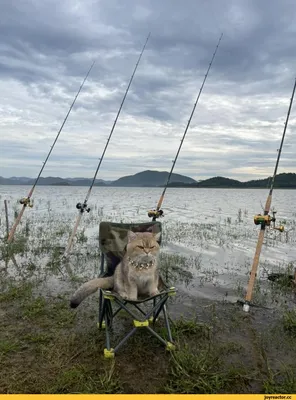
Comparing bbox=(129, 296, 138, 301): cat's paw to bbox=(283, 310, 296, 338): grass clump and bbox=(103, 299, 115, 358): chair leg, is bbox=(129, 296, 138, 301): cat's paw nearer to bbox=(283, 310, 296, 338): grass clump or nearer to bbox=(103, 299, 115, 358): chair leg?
bbox=(103, 299, 115, 358): chair leg

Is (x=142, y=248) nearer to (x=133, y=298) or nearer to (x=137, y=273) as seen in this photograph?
(x=137, y=273)

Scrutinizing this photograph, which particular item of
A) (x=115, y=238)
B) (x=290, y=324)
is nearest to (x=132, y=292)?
(x=115, y=238)

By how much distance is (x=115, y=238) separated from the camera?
4.84m

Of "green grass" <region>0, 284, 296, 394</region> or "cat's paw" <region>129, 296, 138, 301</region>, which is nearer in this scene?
"green grass" <region>0, 284, 296, 394</region>

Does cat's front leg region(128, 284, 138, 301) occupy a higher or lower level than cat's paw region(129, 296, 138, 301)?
higher

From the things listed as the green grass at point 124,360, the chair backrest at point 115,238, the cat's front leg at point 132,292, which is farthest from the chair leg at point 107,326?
the chair backrest at point 115,238

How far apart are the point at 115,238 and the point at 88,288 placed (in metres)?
1.00

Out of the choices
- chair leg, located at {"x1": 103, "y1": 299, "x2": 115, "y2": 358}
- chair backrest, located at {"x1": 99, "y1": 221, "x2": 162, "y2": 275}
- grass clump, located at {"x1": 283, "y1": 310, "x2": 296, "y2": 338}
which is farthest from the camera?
chair backrest, located at {"x1": 99, "y1": 221, "x2": 162, "y2": 275}

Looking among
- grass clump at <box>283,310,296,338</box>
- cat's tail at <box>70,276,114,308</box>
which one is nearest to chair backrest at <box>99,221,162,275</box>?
cat's tail at <box>70,276,114,308</box>

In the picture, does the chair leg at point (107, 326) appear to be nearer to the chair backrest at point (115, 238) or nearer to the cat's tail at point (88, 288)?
the cat's tail at point (88, 288)

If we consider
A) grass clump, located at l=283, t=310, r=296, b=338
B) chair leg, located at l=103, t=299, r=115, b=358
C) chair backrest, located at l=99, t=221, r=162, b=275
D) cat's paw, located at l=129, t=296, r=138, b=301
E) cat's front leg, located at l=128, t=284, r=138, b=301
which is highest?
chair backrest, located at l=99, t=221, r=162, b=275

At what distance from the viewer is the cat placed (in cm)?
398

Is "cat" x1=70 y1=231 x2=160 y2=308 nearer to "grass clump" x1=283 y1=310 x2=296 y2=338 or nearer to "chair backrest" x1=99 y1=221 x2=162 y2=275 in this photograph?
"chair backrest" x1=99 y1=221 x2=162 y2=275

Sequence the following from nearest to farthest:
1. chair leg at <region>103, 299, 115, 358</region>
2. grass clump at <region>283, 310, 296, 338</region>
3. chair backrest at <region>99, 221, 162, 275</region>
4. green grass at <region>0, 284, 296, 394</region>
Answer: green grass at <region>0, 284, 296, 394</region> → chair leg at <region>103, 299, 115, 358</region> → grass clump at <region>283, 310, 296, 338</region> → chair backrest at <region>99, 221, 162, 275</region>
